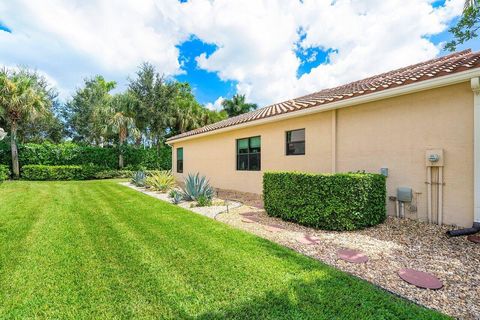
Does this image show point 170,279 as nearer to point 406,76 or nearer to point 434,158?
point 434,158

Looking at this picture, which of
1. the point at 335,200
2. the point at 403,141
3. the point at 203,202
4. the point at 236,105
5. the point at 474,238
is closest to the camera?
the point at 474,238

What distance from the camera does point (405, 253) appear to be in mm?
4164

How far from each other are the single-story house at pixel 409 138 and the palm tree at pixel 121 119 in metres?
16.9

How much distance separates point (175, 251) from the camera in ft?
13.5

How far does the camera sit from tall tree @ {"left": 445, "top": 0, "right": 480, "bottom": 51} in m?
8.88

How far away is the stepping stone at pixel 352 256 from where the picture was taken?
3.85 m

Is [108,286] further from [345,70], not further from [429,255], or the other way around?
[345,70]

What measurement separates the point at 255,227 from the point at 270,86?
20.5 m

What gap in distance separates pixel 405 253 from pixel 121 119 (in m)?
23.0

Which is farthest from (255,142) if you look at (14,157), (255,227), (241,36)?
(14,157)

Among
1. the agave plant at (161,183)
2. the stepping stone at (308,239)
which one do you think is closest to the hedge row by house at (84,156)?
the agave plant at (161,183)

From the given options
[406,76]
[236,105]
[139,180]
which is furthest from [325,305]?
[236,105]

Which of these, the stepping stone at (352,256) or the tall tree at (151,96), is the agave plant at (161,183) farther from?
the tall tree at (151,96)

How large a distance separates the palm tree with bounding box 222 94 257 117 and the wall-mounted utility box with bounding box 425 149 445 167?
31.5 meters
